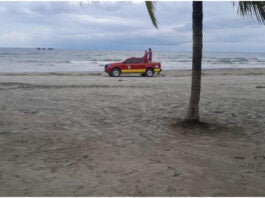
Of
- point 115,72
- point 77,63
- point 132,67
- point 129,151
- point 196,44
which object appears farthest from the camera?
point 77,63

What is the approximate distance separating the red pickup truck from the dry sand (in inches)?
509

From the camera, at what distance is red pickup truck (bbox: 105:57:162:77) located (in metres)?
21.0

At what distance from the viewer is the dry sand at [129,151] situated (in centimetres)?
357

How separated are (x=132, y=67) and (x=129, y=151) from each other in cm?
1668

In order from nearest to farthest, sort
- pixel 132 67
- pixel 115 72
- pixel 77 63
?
pixel 115 72 → pixel 132 67 → pixel 77 63

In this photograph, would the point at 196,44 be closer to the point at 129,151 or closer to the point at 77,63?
the point at 129,151

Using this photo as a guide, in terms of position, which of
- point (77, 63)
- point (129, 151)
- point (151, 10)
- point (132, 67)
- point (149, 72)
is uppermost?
point (151, 10)

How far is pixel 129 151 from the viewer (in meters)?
4.77

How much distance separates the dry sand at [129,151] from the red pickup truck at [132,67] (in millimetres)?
12916

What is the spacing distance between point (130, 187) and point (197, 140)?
2178 millimetres

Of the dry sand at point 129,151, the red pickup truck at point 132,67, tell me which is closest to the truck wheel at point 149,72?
the red pickup truck at point 132,67

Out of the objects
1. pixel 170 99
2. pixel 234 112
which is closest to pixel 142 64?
pixel 170 99

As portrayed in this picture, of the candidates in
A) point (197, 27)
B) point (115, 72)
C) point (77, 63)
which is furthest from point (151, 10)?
point (77, 63)

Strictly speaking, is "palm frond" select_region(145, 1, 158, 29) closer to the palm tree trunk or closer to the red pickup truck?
the palm tree trunk
